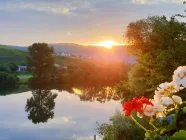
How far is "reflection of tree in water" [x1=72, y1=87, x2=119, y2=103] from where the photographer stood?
162 feet

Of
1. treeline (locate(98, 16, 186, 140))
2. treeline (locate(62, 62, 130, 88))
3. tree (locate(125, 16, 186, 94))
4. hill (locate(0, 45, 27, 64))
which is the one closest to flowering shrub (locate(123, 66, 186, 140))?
treeline (locate(98, 16, 186, 140))

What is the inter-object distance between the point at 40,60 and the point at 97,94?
26.3 metres

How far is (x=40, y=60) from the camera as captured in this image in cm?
7744

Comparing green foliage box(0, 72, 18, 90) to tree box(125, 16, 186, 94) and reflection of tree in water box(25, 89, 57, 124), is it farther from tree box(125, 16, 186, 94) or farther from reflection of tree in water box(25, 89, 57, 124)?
tree box(125, 16, 186, 94)

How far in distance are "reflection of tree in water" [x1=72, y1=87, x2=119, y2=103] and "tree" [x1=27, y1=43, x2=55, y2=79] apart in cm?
1674

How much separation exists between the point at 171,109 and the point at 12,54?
136297mm

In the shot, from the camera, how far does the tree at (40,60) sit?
249ft

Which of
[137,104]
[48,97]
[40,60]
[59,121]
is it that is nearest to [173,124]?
[137,104]

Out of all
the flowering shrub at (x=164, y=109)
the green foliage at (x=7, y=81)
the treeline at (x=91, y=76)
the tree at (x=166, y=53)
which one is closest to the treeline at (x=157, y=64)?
the tree at (x=166, y=53)

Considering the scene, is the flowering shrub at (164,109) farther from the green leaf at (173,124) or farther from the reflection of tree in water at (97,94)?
the reflection of tree in water at (97,94)

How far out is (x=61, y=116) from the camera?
36531 millimetres

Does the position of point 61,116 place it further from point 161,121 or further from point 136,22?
point 161,121

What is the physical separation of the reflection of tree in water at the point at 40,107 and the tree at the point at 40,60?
19.2 metres

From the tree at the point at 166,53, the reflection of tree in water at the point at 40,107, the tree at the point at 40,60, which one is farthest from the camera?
the tree at the point at 40,60
